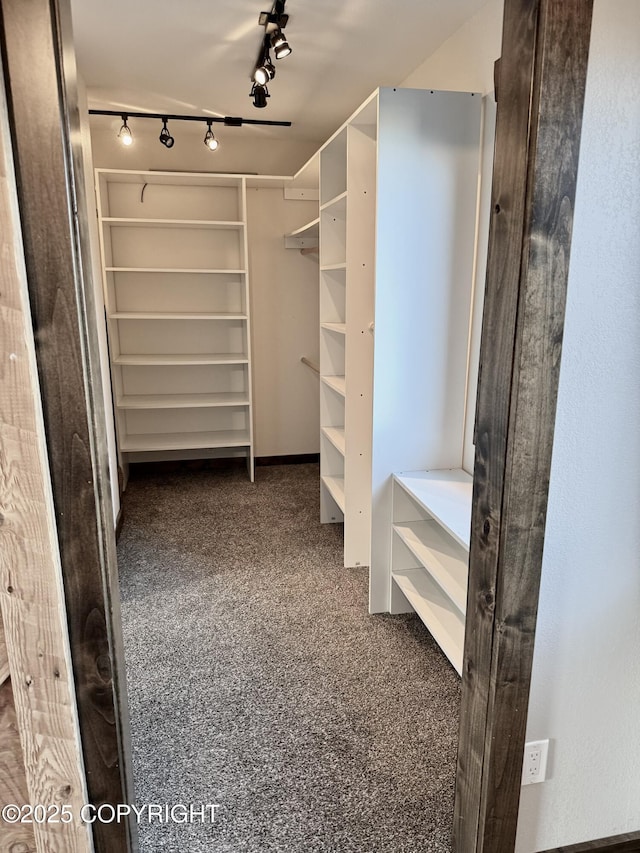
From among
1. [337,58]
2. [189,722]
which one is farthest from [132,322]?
[189,722]

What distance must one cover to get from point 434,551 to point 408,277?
3.69 feet

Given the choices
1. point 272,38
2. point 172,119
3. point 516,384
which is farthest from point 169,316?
point 516,384

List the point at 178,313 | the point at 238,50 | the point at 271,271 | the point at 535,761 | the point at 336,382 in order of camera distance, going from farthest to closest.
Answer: the point at 271,271
the point at 178,313
the point at 336,382
the point at 238,50
the point at 535,761

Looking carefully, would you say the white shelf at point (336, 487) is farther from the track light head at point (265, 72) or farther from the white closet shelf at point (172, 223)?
the track light head at point (265, 72)

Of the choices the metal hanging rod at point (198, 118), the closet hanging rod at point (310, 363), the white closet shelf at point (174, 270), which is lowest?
the closet hanging rod at point (310, 363)

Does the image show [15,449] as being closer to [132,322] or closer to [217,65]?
[217,65]

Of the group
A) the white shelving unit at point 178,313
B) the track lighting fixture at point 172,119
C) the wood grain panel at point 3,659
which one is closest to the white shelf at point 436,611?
the wood grain panel at point 3,659

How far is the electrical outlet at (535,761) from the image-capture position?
1320mm

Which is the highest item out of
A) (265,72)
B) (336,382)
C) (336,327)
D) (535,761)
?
(265,72)

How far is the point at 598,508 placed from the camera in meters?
1.23

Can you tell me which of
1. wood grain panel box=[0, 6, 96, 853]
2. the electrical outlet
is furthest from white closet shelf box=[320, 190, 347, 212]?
the electrical outlet

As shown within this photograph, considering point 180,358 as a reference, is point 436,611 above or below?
below

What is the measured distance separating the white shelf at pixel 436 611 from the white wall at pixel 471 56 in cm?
205

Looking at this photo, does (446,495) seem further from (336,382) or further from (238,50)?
(238,50)
